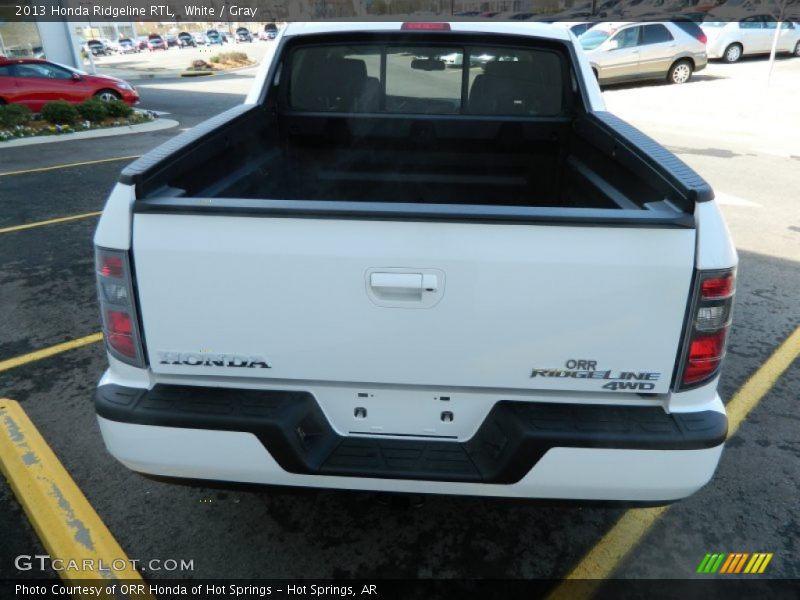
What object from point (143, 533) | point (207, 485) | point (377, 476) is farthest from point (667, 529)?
point (143, 533)

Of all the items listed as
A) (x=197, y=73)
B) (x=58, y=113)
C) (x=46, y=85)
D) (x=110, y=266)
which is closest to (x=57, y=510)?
(x=110, y=266)

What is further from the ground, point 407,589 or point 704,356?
point 704,356

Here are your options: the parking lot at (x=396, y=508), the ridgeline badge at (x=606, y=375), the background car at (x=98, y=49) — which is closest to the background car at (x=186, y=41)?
the background car at (x=98, y=49)

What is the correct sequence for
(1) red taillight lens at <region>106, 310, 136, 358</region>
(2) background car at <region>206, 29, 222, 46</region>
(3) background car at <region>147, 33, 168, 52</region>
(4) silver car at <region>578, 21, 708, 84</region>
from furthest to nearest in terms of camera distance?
(3) background car at <region>147, 33, 168, 52</region> → (2) background car at <region>206, 29, 222, 46</region> → (4) silver car at <region>578, 21, 708, 84</region> → (1) red taillight lens at <region>106, 310, 136, 358</region>

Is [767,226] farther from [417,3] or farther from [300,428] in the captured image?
[417,3]

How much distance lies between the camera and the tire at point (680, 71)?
1638cm

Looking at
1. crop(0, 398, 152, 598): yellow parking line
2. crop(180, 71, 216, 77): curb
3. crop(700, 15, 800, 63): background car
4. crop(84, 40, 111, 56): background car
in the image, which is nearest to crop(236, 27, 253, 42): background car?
crop(84, 40, 111, 56): background car

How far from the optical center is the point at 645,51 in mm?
15898

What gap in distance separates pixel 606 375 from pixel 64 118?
15.0 metres

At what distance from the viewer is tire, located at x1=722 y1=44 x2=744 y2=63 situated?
2020 cm

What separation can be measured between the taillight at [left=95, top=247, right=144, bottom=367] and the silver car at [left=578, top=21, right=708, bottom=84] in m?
16.3

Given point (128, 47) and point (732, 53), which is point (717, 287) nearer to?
point (732, 53)

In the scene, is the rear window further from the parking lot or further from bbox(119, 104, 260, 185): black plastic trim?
the parking lot

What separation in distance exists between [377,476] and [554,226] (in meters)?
1.01
